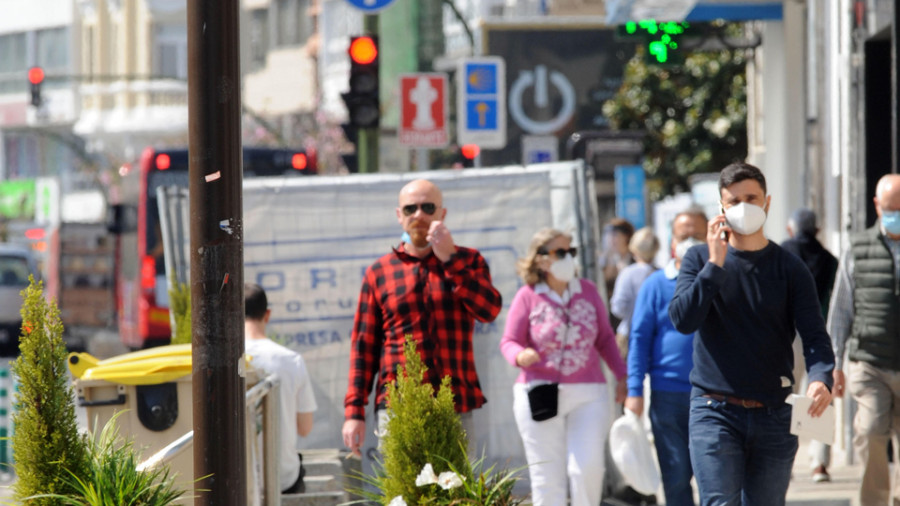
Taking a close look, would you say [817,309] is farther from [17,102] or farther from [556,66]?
[17,102]

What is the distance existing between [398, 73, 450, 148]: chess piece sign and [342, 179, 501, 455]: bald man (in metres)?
7.37

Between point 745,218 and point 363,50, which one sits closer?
point 745,218

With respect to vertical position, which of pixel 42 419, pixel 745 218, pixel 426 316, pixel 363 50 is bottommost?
pixel 42 419

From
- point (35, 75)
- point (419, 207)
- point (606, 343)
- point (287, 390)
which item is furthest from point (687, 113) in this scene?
point (419, 207)

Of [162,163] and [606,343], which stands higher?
[162,163]

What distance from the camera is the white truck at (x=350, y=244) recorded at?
9125 millimetres

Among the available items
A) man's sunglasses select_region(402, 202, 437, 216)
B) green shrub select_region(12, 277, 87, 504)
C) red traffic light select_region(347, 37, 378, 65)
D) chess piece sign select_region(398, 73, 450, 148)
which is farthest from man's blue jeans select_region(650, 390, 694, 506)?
chess piece sign select_region(398, 73, 450, 148)

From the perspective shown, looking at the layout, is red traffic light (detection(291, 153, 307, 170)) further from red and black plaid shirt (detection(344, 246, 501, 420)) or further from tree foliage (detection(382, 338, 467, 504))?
tree foliage (detection(382, 338, 467, 504))

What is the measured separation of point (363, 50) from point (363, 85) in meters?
0.32

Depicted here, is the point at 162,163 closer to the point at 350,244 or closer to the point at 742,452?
the point at 350,244

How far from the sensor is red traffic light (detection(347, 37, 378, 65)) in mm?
13328

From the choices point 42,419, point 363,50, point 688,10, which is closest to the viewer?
point 42,419

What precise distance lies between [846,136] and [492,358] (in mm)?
4143

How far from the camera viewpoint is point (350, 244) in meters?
9.24
